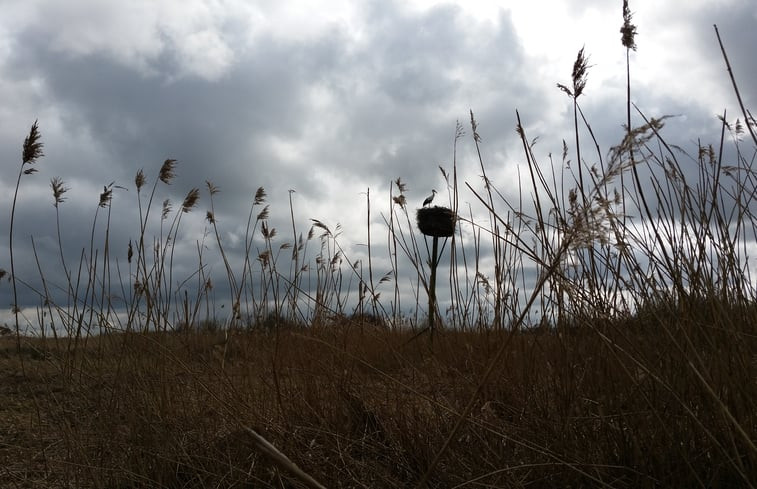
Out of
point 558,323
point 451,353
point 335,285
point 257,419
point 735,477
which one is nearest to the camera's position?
point 735,477

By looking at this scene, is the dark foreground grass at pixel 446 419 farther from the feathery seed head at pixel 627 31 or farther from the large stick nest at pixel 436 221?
the large stick nest at pixel 436 221

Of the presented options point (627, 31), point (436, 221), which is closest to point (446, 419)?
point (627, 31)

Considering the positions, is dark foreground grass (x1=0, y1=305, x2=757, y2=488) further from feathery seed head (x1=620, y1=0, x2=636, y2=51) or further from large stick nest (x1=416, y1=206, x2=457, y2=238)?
large stick nest (x1=416, y1=206, x2=457, y2=238)

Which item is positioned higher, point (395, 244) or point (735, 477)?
point (395, 244)

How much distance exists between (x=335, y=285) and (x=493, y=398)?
107 centimetres

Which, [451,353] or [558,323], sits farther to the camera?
[451,353]

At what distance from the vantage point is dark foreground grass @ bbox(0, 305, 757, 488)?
4.49 feet

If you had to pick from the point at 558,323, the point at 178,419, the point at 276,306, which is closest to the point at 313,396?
the point at 276,306

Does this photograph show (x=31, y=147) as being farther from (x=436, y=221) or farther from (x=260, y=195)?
(x=436, y=221)

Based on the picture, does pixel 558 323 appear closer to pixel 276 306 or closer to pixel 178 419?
pixel 276 306

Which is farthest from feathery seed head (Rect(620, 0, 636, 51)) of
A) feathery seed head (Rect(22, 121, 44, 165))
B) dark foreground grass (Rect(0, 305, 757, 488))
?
feathery seed head (Rect(22, 121, 44, 165))

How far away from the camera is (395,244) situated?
8.88 ft

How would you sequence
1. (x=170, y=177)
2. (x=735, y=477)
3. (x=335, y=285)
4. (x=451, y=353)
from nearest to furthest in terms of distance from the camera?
(x=735, y=477) → (x=451, y=353) → (x=170, y=177) → (x=335, y=285)

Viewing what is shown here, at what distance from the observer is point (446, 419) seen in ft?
6.19
